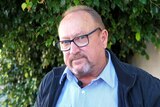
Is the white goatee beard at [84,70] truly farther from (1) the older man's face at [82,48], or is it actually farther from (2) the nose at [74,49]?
(2) the nose at [74,49]

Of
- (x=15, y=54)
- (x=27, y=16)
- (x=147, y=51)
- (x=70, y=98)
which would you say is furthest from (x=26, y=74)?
(x=70, y=98)

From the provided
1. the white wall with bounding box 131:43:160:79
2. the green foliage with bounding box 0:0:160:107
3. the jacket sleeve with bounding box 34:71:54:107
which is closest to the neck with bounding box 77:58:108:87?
the jacket sleeve with bounding box 34:71:54:107

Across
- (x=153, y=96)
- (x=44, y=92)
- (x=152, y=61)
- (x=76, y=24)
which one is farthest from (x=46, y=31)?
(x=153, y=96)

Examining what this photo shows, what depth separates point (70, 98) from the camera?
240cm

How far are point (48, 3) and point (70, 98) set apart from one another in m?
1.19

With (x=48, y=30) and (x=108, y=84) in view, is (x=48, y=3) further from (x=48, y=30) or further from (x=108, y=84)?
(x=108, y=84)

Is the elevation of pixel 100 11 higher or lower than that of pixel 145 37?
higher

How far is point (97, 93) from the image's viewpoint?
2348mm

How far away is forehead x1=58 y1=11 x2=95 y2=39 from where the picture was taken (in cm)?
229

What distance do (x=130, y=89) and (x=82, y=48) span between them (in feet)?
1.21

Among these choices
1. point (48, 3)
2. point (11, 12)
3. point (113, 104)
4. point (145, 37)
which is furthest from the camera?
point (11, 12)

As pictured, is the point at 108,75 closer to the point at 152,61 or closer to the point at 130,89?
the point at 130,89

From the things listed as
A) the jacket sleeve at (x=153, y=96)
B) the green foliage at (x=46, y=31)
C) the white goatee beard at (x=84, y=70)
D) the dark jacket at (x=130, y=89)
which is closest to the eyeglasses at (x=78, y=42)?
the white goatee beard at (x=84, y=70)

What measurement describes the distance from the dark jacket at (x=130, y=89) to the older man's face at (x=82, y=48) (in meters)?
0.18
